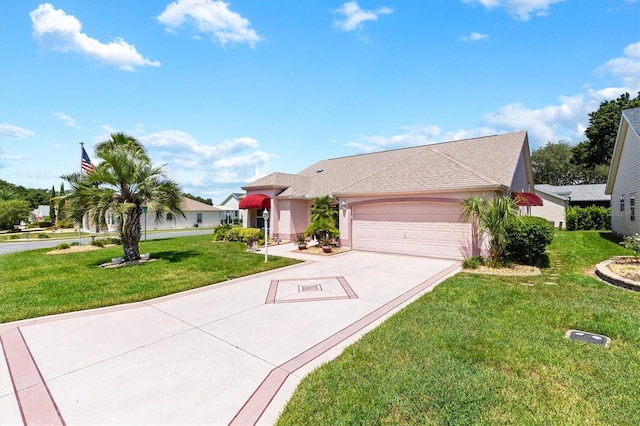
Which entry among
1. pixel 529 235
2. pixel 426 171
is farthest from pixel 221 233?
pixel 529 235

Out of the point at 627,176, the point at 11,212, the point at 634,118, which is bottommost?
the point at 11,212

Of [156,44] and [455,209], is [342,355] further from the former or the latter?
[156,44]

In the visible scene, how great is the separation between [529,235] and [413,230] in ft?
16.0

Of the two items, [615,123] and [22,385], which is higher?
[615,123]

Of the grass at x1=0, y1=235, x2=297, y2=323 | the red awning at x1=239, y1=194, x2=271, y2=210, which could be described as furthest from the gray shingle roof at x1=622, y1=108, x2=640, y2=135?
the red awning at x1=239, y1=194, x2=271, y2=210

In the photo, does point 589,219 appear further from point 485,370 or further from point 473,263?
point 485,370

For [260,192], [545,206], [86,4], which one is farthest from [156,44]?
[545,206]

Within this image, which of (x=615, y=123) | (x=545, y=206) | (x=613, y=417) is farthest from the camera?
(x=615, y=123)

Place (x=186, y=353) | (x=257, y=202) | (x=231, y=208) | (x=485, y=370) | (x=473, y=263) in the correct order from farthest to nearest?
1. (x=231, y=208)
2. (x=257, y=202)
3. (x=473, y=263)
4. (x=186, y=353)
5. (x=485, y=370)

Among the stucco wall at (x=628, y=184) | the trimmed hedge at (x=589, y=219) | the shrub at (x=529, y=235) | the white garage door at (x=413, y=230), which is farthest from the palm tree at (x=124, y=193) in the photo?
the trimmed hedge at (x=589, y=219)

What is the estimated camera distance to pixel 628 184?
17.5m

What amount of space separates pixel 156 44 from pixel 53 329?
12271mm

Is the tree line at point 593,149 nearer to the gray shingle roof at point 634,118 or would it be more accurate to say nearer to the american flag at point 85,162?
the gray shingle roof at point 634,118

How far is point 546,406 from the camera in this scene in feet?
11.5
